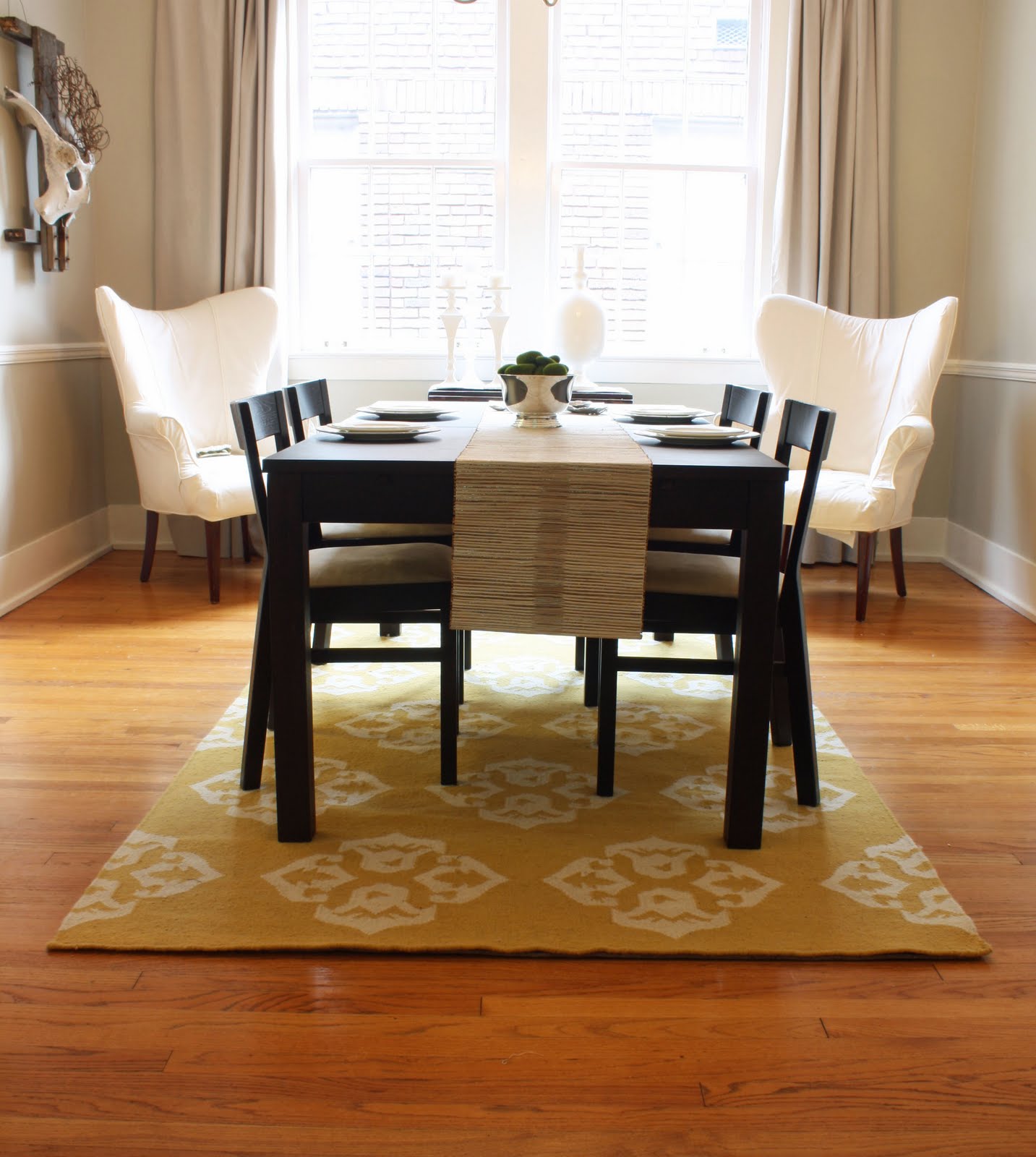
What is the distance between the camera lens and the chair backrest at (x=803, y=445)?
2.27m

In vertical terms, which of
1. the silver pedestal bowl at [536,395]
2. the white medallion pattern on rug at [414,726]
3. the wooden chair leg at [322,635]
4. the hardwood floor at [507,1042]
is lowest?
the hardwood floor at [507,1042]

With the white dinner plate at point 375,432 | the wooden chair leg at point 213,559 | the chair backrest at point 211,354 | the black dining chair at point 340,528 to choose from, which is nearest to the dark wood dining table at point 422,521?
the white dinner plate at point 375,432

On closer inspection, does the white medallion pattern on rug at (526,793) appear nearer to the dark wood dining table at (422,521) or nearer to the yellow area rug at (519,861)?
the yellow area rug at (519,861)

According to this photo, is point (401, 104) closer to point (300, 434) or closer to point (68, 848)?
point (300, 434)

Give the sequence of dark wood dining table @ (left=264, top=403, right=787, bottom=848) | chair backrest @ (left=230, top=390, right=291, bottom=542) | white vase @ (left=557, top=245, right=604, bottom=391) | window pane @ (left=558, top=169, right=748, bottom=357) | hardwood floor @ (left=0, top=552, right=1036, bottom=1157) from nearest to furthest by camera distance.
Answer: hardwood floor @ (left=0, top=552, right=1036, bottom=1157) → dark wood dining table @ (left=264, top=403, right=787, bottom=848) → chair backrest @ (left=230, top=390, right=291, bottom=542) → white vase @ (left=557, top=245, right=604, bottom=391) → window pane @ (left=558, top=169, right=748, bottom=357)

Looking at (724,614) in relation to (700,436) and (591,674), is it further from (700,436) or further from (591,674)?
(591,674)

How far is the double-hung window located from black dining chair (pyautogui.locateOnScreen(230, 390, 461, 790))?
247 cm

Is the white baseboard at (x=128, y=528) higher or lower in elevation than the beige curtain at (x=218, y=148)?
lower

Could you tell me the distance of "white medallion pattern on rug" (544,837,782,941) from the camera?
1.95 metres

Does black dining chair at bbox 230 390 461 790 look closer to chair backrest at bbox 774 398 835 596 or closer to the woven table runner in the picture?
the woven table runner

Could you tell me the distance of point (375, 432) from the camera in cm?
234

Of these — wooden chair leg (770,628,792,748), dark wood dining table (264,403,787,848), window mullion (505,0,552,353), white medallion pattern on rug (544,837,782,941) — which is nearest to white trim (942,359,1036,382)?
window mullion (505,0,552,353)

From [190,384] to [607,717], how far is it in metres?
2.86

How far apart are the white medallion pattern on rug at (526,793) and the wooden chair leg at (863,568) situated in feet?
5.87
